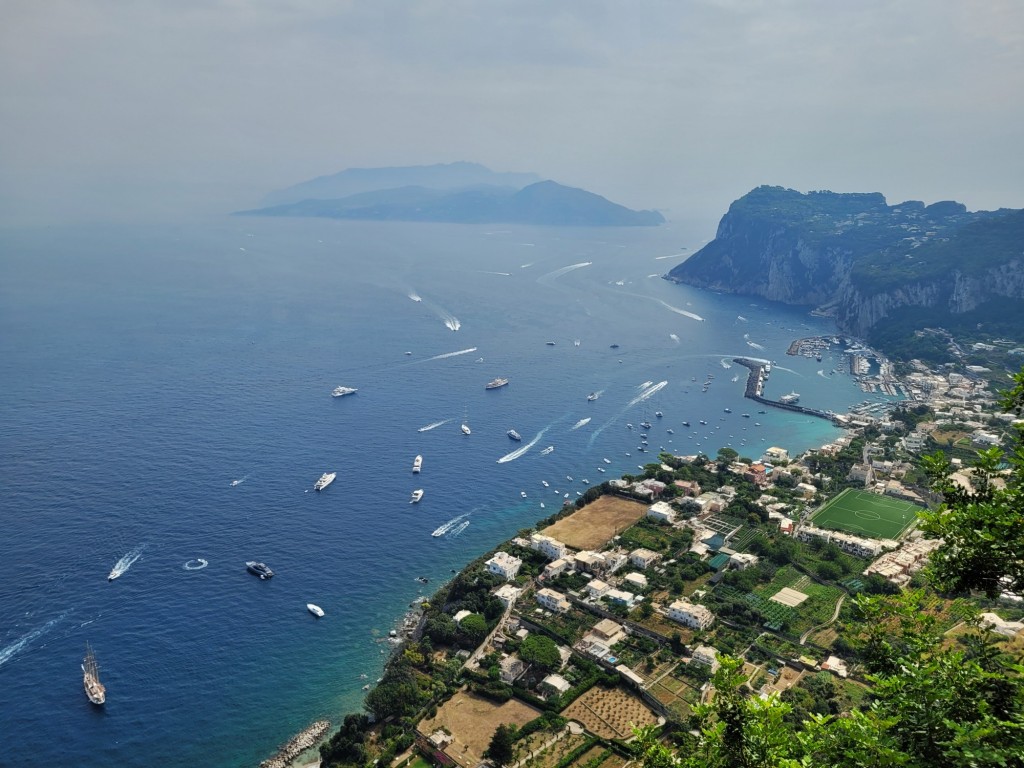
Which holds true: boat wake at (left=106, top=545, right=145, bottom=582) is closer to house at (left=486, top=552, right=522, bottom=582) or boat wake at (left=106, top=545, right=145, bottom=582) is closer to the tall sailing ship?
the tall sailing ship

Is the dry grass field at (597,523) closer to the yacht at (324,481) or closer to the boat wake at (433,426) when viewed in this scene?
the yacht at (324,481)

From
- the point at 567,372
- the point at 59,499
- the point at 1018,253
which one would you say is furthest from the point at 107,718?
the point at 1018,253

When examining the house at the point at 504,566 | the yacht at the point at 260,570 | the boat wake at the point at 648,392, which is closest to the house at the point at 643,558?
the house at the point at 504,566

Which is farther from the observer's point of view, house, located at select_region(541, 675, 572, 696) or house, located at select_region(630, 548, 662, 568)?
house, located at select_region(630, 548, 662, 568)

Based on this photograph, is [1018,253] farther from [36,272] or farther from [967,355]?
[36,272]

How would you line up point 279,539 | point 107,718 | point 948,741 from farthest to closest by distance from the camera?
point 279,539
point 107,718
point 948,741

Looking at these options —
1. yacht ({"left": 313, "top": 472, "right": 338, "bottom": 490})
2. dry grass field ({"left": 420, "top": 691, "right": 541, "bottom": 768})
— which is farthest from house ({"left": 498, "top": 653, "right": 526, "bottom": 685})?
yacht ({"left": 313, "top": 472, "right": 338, "bottom": 490})
